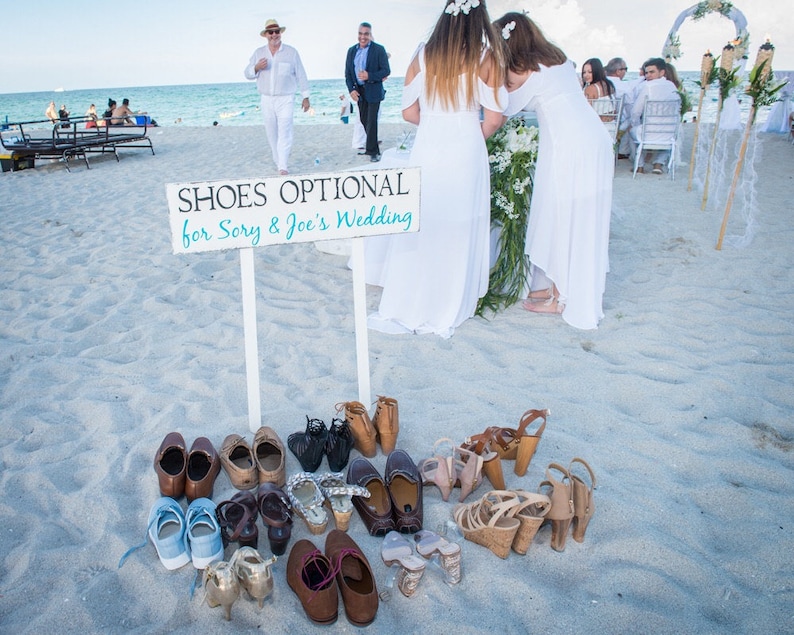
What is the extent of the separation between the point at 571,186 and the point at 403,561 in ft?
9.12

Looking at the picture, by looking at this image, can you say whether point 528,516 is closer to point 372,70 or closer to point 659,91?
point 659,91

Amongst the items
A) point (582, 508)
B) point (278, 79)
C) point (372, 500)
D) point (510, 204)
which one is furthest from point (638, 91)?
point (372, 500)

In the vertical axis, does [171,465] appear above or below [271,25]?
below

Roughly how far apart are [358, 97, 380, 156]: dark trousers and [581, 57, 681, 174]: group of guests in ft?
11.2

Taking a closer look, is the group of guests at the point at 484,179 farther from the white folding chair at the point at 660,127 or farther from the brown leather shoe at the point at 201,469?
the white folding chair at the point at 660,127

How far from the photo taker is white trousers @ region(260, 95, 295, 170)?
7625mm

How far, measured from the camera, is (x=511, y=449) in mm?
2455

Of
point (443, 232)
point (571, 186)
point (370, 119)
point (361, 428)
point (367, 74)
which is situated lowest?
point (361, 428)

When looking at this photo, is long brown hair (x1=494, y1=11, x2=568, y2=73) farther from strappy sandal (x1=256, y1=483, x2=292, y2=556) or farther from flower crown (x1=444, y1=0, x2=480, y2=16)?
strappy sandal (x1=256, y1=483, x2=292, y2=556)

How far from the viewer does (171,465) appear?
7.82 ft

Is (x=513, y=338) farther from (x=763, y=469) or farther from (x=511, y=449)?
(x=763, y=469)

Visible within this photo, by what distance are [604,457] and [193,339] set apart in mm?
2668

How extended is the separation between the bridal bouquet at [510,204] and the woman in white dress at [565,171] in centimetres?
10

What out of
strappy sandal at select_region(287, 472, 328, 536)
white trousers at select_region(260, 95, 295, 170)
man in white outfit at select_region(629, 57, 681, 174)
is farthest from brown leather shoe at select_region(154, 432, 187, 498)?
man in white outfit at select_region(629, 57, 681, 174)
